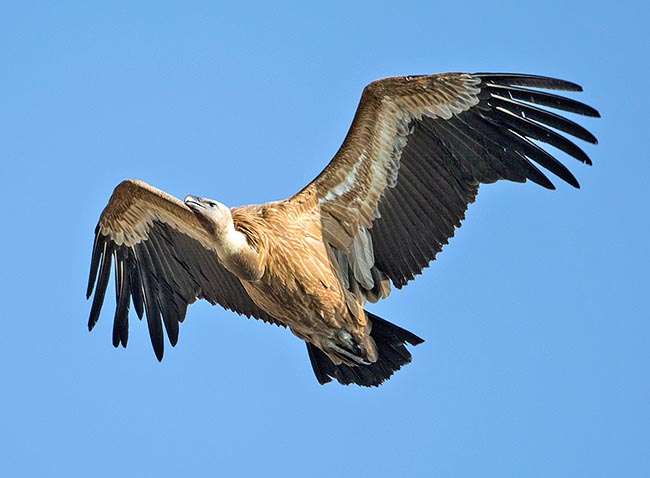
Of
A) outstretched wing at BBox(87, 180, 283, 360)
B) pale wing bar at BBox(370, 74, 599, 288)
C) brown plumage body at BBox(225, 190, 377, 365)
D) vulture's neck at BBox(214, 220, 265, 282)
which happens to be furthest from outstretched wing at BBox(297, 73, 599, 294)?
outstretched wing at BBox(87, 180, 283, 360)

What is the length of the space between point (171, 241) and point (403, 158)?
7.37 ft

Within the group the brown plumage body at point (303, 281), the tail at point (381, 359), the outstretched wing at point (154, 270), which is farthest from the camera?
the outstretched wing at point (154, 270)

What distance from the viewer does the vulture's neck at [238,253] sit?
30.9 feet

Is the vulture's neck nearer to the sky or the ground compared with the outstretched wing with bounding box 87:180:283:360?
nearer to the ground

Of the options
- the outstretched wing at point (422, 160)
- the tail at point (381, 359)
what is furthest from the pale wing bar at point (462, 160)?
the tail at point (381, 359)

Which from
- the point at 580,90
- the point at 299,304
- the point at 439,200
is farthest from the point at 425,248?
the point at 580,90

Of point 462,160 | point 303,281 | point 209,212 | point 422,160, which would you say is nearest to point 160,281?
point 303,281

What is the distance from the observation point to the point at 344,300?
1008cm

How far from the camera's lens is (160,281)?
11211 millimetres

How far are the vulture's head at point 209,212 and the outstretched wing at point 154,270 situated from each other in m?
1.38

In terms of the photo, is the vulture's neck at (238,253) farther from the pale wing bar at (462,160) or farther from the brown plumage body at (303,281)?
the pale wing bar at (462,160)

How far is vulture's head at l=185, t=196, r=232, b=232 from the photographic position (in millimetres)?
9336

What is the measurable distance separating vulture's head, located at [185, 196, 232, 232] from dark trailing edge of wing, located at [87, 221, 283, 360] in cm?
155

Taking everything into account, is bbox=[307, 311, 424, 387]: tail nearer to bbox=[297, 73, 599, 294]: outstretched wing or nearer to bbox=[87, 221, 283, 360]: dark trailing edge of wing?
bbox=[297, 73, 599, 294]: outstretched wing
